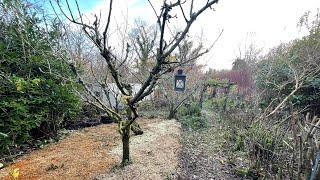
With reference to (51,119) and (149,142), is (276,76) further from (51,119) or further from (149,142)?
(51,119)

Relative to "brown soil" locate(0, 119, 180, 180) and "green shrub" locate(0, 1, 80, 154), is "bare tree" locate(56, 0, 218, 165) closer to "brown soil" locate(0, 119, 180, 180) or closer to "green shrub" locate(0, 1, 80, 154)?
"brown soil" locate(0, 119, 180, 180)

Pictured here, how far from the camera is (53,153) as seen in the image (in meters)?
5.71

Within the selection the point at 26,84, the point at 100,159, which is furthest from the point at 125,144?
the point at 26,84

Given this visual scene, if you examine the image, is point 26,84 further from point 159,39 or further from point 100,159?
point 159,39

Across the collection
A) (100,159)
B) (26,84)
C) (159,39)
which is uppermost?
(159,39)

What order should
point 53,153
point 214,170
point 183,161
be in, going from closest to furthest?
point 214,170, point 183,161, point 53,153

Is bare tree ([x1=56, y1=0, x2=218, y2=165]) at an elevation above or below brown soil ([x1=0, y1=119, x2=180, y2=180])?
above

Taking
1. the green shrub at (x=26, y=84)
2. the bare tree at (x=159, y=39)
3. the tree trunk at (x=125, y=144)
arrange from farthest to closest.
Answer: the green shrub at (x=26, y=84), the tree trunk at (x=125, y=144), the bare tree at (x=159, y=39)

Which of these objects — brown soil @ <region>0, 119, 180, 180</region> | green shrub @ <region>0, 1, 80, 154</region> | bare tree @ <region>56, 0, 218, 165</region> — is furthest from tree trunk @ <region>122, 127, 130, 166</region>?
green shrub @ <region>0, 1, 80, 154</region>

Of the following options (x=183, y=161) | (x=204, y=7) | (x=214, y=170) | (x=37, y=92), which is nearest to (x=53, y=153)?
(x=37, y=92)

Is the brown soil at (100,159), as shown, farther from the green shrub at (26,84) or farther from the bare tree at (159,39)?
the green shrub at (26,84)

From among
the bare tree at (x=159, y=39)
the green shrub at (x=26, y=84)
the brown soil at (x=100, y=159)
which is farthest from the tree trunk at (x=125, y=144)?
the green shrub at (x=26, y=84)

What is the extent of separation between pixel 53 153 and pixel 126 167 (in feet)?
7.24

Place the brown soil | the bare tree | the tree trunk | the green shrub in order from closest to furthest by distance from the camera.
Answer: the bare tree
the brown soil
the tree trunk
the green shrub
